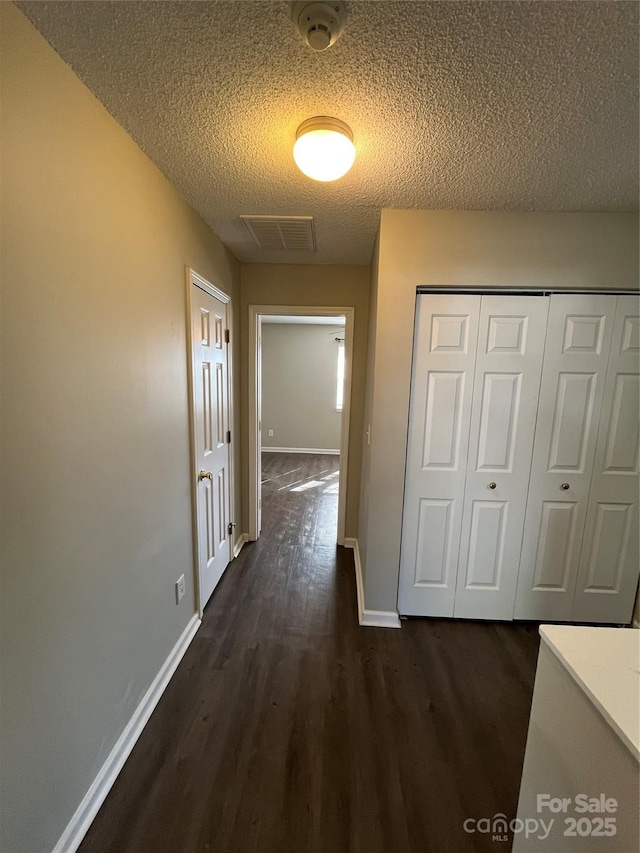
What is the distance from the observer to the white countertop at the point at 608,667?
2.27 ft

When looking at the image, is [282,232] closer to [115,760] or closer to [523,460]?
[523,460]

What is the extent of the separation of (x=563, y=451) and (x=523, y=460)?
23 centimetres

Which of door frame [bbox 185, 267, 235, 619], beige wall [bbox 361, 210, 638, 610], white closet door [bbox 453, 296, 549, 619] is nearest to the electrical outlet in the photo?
door frame [bbox 185, 267, 235, 619]

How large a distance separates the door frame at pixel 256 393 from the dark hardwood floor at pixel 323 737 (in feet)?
2.85

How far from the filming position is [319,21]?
87 cm

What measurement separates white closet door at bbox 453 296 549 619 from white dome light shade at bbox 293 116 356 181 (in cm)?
114

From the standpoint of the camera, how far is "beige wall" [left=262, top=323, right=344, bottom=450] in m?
6.50

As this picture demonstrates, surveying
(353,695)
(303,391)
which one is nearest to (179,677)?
(353,695)

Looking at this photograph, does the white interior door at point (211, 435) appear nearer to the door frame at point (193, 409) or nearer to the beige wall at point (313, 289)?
the door frame at point (193, 409)

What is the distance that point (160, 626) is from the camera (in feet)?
5.58

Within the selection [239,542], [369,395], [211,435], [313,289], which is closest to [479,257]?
[369,395]

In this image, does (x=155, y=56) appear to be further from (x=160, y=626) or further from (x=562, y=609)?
(x=562, y=609)

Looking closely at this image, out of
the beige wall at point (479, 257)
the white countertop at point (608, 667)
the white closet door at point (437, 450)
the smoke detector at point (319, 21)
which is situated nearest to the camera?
the white countertop at point (608, 667)

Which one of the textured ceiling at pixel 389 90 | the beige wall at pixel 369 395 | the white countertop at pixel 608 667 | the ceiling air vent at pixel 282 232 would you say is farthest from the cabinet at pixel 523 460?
the white countertop at pixel 608 667
